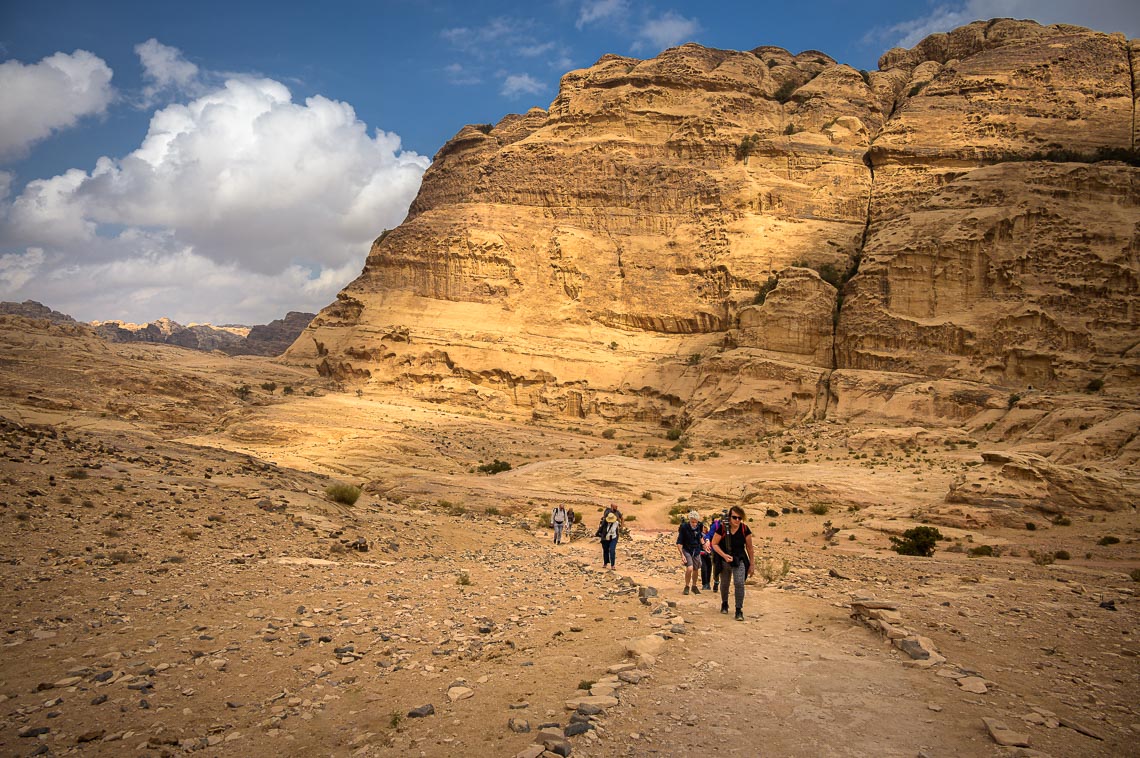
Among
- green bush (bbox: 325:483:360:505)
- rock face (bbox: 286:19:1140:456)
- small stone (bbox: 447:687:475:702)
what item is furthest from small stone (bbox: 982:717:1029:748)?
rock face (bbox: 286:19:1140:456)

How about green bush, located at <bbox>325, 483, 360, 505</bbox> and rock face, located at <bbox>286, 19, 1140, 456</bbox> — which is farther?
rock face, located at <bbox>286, 19, 1140, 456</bbox>

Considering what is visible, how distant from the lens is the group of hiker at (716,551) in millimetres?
9625

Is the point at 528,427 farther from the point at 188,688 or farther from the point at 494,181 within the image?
the point at 188,688

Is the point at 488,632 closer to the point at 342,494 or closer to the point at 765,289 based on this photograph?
the point at 342,494

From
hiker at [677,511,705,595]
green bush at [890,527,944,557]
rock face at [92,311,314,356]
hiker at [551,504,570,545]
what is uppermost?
rock face at [92,311,314,356]

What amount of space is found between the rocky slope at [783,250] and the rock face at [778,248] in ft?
0.59

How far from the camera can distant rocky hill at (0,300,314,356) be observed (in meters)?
98.1

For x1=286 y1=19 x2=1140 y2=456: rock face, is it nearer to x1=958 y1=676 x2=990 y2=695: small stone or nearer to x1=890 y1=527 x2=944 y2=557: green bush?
x1=890 y1=527 x2=944 y2=557: green bush

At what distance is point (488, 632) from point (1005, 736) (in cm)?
521

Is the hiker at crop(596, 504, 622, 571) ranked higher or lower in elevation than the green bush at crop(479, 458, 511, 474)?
higher

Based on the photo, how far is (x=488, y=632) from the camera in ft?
26.9

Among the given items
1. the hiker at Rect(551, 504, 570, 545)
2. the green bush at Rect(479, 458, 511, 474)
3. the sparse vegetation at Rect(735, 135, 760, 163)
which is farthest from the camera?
the sparse vegetation at Rect(735, 135, 760, 163)

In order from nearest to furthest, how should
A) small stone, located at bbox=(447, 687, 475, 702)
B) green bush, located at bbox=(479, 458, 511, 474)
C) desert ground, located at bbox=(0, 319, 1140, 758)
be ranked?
desert ground, located at bbox=(0, 319, 1140, 758), small stone, located at bbox=(447, 687, 475, 702), green bush, located at bbox=(479, 458, 511, 474)

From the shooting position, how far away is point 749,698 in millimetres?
6125
